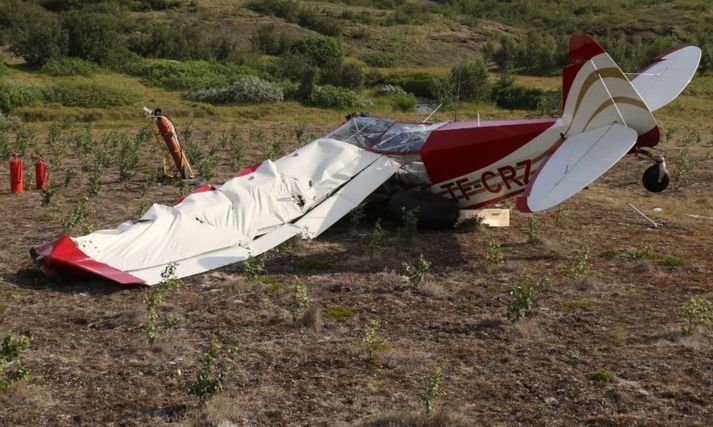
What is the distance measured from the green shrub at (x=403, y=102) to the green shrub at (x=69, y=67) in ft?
51.0

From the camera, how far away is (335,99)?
123 ft

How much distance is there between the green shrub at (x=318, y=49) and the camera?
182 feet

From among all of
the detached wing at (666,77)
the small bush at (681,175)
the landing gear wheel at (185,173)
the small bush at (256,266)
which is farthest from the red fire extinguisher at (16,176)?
the small bush at (681,175)

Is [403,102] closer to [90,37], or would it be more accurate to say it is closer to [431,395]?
[90,37]

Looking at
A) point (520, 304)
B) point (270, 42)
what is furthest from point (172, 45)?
point (520, 304)

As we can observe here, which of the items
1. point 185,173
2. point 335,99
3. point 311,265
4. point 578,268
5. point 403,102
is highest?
point 578,268

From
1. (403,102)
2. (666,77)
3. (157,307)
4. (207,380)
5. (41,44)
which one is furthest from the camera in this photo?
(41,44)

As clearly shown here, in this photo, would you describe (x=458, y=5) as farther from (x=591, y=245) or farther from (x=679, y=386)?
(x=679, y=386)

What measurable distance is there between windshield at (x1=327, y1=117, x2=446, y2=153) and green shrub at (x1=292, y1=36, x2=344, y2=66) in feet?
128

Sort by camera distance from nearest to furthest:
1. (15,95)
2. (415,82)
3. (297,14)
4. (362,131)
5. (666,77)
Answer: (666,77), (362,131), (15,95), (415,82), (297,14)

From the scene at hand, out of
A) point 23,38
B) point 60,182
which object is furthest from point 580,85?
point 23,38

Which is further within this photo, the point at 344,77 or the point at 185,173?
the point at 344,77

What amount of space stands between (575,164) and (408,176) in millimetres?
3981

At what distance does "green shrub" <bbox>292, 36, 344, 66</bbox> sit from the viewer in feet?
182
